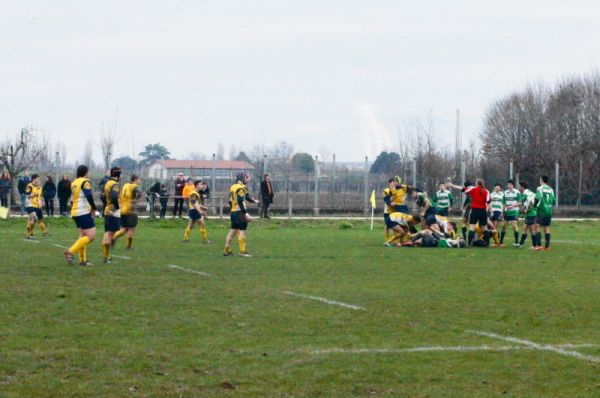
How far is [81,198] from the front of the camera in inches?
749

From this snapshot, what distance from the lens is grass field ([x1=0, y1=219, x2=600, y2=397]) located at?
27.7ft

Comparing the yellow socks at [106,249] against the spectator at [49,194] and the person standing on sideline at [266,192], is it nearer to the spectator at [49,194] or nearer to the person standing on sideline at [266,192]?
the spectator at [49,194]

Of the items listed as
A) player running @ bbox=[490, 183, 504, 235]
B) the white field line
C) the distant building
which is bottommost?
the white field line

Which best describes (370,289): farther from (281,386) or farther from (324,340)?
(281,386)

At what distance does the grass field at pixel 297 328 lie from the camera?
845cm

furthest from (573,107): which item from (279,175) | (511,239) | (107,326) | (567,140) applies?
(107,326)

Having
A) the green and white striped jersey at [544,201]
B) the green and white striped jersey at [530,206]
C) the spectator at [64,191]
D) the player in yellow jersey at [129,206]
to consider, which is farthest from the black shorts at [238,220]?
the spectator at [64,191]

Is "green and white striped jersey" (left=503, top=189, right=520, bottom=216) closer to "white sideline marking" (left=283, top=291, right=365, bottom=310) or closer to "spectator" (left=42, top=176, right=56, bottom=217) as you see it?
"white sideline marking" (left=283, top=291, right=365, bottom=310)

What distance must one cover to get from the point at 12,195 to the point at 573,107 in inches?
1337

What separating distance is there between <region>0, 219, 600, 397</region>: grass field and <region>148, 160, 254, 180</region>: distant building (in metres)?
26.3

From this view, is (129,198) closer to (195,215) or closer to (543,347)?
(195,215)

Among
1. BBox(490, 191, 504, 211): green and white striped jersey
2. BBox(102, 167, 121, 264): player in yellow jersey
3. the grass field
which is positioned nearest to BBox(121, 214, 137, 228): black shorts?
BBox(102, 167, 121, 264): player in yellow jersey

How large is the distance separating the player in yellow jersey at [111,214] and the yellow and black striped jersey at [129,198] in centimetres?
191

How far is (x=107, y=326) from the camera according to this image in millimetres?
11344
